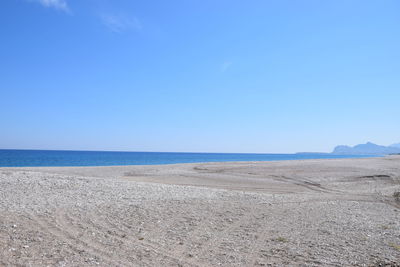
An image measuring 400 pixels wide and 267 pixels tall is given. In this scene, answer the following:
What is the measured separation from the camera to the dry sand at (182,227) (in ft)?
21.2

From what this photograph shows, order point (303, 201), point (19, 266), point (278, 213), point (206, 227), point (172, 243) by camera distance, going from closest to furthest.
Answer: point (19, 266) < point (172, 243) < point (206, 227) < point (278, 213) < point (303, 201)

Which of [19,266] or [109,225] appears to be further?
[109,225]

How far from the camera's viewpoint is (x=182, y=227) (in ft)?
29.3

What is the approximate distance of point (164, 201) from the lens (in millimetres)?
12766

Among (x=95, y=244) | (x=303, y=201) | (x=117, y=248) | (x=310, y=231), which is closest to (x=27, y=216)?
(x=95, y=244)

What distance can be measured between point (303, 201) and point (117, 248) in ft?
34.3

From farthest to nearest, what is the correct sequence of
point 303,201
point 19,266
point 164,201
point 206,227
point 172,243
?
1. point 303,201
2. point 164,201
3. point 206,227
4. point 172,243
5. point 19,266

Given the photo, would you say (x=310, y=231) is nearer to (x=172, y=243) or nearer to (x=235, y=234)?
(x=235, y=234)

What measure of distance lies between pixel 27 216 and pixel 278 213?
880 centimetres

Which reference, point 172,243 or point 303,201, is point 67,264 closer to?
point 172,243

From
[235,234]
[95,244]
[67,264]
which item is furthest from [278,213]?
[67,264]

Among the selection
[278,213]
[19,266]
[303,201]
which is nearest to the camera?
[19,266]

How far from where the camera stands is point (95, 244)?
279 inches

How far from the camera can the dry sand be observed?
6461 mm
